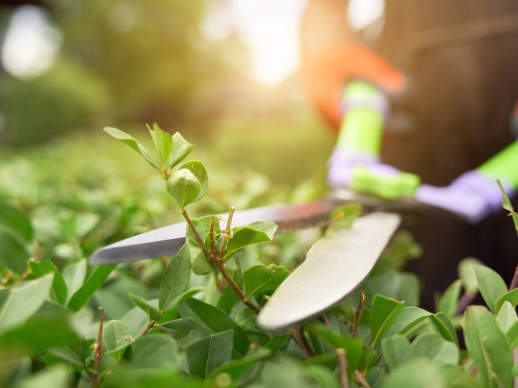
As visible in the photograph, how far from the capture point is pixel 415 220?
1553 mm

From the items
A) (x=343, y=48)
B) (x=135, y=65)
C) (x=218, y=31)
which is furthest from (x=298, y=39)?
(x=218, y=31)

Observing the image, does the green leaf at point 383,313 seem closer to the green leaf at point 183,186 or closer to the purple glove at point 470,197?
the green leaf at point 183,186

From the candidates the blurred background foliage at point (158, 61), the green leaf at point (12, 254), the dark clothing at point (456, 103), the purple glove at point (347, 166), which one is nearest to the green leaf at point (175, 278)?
the green leaf at point (12, 254)

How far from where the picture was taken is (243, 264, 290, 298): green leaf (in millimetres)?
497

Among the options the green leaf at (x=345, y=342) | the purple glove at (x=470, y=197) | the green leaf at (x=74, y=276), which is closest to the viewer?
the green leaf at (x=345, y=342)

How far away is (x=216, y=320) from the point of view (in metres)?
0.51

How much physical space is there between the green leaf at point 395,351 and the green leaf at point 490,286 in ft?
0.61

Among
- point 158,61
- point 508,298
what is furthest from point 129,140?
point 158,61

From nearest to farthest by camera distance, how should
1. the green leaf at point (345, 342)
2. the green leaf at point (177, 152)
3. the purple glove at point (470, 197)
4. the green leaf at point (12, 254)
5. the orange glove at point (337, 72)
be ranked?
the green leaf at point (345, 342)
the green leaf at point (177, 152)
the green leaf at point (12, 254)
the purple glove at point (470, 197)
the orange glove at point (337, 72)

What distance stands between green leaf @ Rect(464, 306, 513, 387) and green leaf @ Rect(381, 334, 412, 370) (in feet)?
0.23

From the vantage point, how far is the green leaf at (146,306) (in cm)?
47

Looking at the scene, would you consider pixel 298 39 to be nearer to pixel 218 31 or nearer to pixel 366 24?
pixel 366 24

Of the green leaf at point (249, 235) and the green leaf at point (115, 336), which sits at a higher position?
the green leaf at point (249, 235)

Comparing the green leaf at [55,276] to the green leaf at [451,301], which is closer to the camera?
the green leaf at [55,276]
